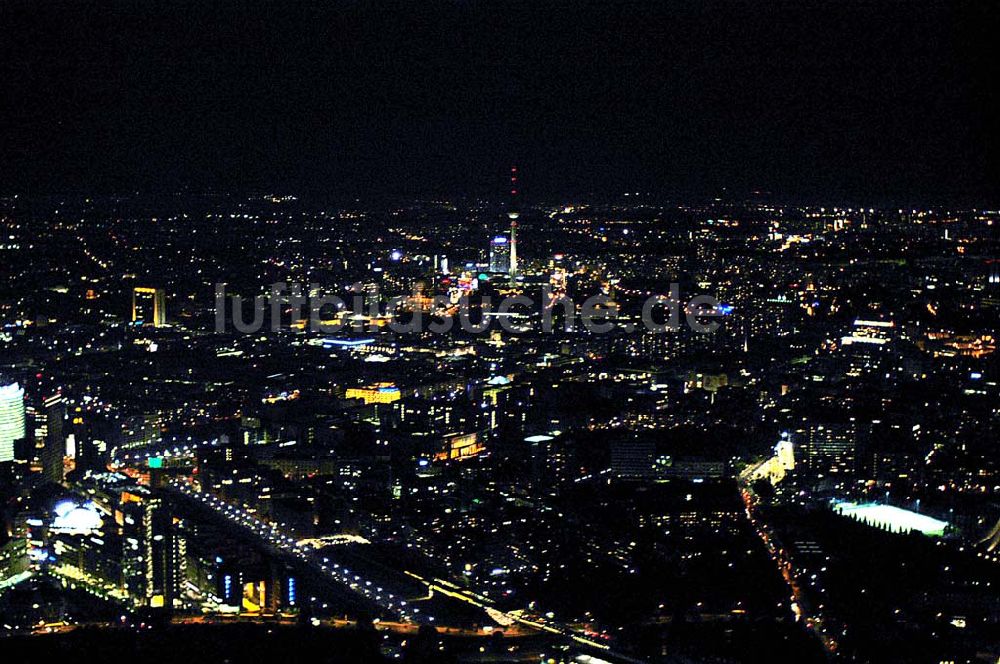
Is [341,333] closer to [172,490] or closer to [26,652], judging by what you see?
[172,490]

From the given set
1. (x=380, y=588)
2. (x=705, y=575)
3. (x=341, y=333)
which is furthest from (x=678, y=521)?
(x=341, y=333)

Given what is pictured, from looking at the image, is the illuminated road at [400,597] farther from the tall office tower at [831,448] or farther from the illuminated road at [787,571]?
the tall office tower at [831,448]

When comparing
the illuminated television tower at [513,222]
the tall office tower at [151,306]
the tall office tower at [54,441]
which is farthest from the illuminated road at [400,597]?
the illuminated television tower at [513,222]

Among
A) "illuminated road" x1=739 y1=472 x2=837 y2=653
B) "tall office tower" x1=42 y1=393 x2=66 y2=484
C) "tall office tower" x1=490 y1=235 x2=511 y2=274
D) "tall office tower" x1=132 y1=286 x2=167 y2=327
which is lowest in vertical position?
"illuminated road" x1=739 y1=472 x2=837 y2=653

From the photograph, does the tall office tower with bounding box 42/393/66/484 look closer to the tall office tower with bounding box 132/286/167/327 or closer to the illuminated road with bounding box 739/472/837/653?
the tall office tower with bounding box 132/286/167/327

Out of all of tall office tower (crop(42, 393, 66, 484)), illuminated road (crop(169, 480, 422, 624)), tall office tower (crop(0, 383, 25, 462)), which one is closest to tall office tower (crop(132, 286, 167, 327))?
tall office tower (crop(42, 393, 66, 484))

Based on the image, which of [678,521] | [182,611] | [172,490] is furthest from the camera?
[172,490]

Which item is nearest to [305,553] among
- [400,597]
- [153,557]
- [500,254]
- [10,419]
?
[153,557]
